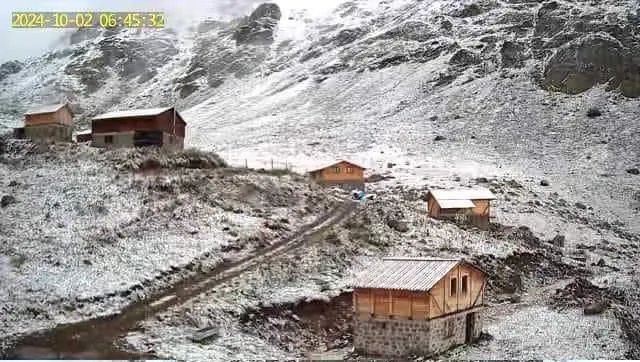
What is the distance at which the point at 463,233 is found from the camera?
52.6 m

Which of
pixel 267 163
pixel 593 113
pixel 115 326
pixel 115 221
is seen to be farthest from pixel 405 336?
pixel 593 113

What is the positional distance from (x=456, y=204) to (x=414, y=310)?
28.4 meters

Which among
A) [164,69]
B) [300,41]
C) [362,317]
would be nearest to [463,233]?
[362,317]

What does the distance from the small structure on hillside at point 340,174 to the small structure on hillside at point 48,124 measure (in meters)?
23.4

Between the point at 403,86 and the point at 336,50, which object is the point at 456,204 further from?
the point at 336,50

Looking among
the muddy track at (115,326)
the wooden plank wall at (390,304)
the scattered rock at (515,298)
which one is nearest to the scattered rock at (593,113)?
the scattered rock at (515,298)

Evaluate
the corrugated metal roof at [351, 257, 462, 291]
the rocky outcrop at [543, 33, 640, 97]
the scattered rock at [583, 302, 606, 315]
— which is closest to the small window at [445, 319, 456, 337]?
the corrugated metal roof at [351, 257, 462, 291]

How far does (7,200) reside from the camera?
1698 inches

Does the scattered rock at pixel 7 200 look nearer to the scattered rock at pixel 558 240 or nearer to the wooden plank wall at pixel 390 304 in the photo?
the wooden plank wall at pixel 390 304

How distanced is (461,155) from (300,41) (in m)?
85.6

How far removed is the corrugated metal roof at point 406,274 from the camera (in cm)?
3031

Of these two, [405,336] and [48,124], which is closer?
[405,336]

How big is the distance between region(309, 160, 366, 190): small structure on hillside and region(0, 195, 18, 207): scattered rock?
99.0ft

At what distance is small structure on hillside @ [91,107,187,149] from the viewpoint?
6294cm
